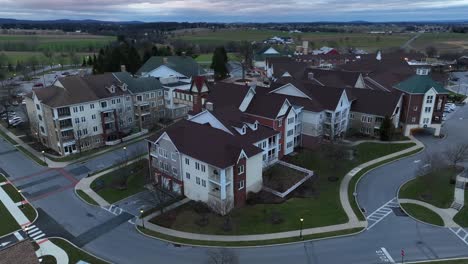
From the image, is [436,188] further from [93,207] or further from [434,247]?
[93,207]

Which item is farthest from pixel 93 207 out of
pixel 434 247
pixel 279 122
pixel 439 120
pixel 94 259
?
pixel 439 120

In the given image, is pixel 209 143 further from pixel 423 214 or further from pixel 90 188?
pixel 423 214

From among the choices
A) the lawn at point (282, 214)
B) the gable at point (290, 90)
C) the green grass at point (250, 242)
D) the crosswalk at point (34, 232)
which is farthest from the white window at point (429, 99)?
the crosswalk at point (34, 232)

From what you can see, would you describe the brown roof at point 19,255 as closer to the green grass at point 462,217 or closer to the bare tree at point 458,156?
the green grass at point 462,217

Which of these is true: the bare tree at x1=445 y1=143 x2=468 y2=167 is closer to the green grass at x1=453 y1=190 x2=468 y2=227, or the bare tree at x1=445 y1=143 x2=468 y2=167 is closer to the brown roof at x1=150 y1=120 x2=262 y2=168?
the green grass at x1=453 y1=190 x2=468 y2=227

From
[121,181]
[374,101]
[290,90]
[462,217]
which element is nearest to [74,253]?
[121,181]
